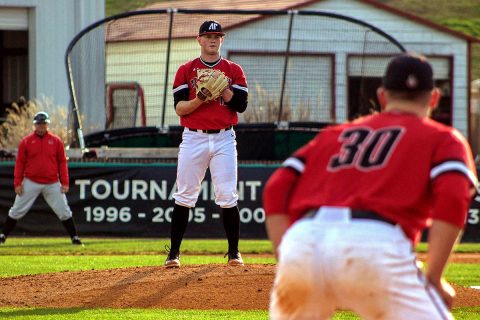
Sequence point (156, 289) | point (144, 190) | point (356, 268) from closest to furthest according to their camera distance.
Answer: point (356, 268), point (156, 289), point (144, 190)

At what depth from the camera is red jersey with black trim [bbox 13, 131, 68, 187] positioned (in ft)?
53.3

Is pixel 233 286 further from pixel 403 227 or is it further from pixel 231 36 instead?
pixel 231 36

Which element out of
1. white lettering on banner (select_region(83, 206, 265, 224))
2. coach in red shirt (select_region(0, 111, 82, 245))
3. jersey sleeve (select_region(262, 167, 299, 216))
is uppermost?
jersey sleeve (select_region(262, 167, 299, 216))

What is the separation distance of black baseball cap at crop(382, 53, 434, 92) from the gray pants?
12.6 meters

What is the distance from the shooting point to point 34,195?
16.5m

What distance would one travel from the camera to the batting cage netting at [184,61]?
22.1 meters

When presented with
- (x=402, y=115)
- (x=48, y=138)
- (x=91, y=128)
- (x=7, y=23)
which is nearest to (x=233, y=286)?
(x=402, y=115)

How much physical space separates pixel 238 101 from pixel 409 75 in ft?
17.8

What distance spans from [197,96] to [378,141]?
209 inches

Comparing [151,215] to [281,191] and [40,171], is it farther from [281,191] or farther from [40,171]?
[281,191]

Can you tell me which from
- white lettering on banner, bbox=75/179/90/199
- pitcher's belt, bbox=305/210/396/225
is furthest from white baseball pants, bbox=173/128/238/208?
white lettering on banner, bbox=75/179/90/199

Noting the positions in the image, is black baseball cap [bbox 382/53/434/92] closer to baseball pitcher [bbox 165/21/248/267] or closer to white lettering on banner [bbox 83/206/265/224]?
baseball pitcher [bbox 165/21/248/267]

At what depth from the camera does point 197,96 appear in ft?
30.9

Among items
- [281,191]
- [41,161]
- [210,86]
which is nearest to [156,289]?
[210,86]
